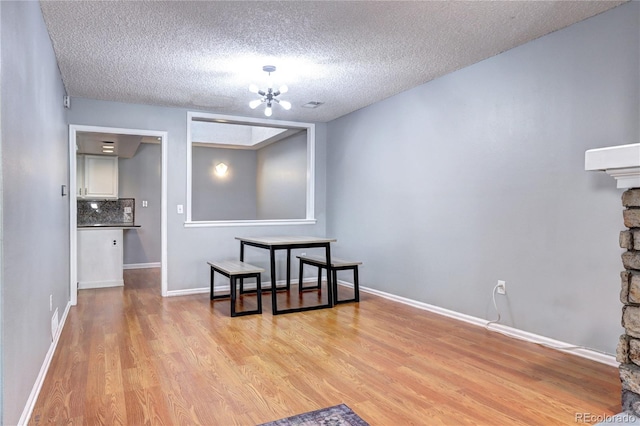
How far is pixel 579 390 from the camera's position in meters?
2.38

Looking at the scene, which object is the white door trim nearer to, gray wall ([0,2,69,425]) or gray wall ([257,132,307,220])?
gray wall ([0,2,69,425])

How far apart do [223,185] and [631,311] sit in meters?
7.65

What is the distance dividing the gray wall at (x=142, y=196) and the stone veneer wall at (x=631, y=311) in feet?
23.9

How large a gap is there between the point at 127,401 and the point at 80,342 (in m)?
1.33

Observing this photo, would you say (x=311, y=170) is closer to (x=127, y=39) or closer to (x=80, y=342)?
(x=127, y=39)

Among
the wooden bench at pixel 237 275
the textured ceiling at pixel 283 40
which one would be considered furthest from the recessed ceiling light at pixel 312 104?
the wooden bench at pixel 237 275

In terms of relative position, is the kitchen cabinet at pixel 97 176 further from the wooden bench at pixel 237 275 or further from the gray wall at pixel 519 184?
the gray wall at pixel 519 184

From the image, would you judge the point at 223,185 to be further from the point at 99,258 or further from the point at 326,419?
the point at 326,419

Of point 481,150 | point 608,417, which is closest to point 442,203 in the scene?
point 481,150

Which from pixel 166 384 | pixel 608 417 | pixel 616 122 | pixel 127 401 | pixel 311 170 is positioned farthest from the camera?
pixel 311 170

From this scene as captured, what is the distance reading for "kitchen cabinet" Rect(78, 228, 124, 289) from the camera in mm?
5562

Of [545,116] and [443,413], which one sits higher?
[545,116]

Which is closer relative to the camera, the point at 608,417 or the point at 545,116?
the point at 608,417

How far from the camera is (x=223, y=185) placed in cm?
873
